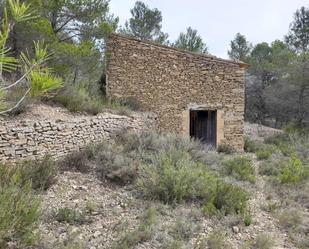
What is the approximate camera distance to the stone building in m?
9.99

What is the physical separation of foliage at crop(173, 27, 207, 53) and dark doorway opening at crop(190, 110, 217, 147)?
7143 millimetres

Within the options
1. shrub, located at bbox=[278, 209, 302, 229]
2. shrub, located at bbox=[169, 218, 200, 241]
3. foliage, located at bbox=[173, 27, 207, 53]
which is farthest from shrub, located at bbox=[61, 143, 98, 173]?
foliage, located at bbox=[173, 27, 207, 53]

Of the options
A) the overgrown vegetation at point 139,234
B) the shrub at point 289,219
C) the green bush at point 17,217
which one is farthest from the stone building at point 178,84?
the green bush at point 17,217

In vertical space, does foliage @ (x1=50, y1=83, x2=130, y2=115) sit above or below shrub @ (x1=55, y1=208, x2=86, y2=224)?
→ above

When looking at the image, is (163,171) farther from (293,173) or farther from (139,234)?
(293,173)

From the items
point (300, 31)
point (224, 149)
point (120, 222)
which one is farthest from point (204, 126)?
point (300, 31)

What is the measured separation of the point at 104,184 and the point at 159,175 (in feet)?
3.59

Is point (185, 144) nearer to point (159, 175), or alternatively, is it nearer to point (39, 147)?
point (159, 175)

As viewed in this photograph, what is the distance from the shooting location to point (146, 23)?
19.6 m

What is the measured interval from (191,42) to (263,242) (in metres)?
15.1

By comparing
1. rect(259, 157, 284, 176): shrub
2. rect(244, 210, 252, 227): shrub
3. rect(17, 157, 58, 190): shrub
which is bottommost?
rect(244, 210, 252, 227): shrub

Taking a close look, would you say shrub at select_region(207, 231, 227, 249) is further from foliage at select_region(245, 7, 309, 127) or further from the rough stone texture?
foliage at select_region(245, 7, 309, 127)

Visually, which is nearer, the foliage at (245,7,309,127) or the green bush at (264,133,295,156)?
the green bush at (264,133,295,156)

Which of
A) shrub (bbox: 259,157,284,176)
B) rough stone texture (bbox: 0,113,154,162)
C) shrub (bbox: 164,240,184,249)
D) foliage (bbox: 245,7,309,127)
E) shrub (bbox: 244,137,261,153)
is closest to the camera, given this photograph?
shrub (bbox: 164,240,184,249)
